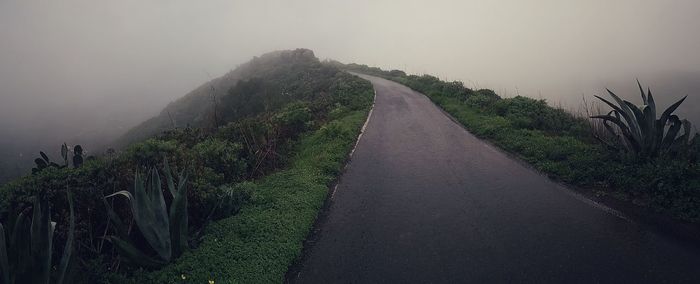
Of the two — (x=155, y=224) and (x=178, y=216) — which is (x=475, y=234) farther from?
(x=155, y=224)

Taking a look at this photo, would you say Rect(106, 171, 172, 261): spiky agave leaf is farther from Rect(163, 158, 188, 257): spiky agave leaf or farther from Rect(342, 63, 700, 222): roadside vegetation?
Rect(342, 63, 700, 222): roadside vegetation

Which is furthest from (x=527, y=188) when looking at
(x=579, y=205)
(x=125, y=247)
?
(x=125, y=247)

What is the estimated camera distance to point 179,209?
6.18 m

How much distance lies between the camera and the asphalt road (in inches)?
213

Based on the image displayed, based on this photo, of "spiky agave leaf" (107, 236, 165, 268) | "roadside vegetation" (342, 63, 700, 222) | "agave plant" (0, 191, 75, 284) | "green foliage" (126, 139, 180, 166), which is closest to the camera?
"agave plant" (0, 191, 75, 284)

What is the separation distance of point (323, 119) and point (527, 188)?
10136 mm

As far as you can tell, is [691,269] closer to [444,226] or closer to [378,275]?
[444,226]

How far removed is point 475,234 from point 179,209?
4.99 meters

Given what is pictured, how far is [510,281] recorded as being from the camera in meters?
5.26

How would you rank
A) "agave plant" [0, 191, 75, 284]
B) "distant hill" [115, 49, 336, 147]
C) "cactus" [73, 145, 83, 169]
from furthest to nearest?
"distant hill" [115, 49, 336, 147]
"cactus" [73, 145, 83, 169]
"agave plant" [0, 191, 75, 284]

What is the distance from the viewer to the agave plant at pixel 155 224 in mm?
5709

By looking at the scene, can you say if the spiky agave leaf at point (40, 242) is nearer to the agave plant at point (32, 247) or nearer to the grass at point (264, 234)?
the agave plant at point (32, 247)

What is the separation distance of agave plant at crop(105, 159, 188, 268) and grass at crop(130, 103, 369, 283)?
21 centimetres

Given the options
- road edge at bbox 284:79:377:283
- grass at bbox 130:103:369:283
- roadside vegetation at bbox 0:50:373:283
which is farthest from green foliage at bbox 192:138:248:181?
road edge at bbox 284:79:377:283
